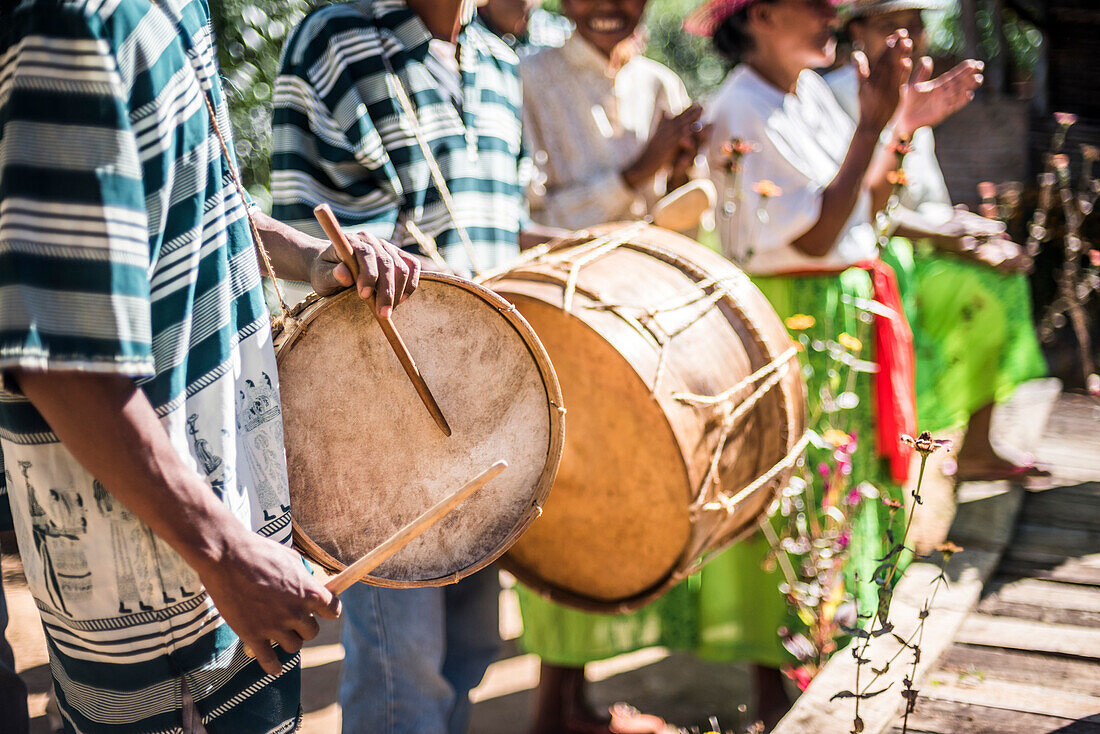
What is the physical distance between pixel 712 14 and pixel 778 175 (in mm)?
656

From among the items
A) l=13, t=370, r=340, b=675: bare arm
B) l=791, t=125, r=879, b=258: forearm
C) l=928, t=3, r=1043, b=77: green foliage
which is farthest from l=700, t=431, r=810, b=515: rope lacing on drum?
l=928, t=3, r=1043, b=77: green foliage

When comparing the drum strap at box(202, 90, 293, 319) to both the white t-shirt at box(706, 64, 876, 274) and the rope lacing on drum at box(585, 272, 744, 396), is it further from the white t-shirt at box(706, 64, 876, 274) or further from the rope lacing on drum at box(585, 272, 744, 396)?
the white t-shirt at box(706, 64, 876, 274)

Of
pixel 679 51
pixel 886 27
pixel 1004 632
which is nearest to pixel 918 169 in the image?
pixel 886 27

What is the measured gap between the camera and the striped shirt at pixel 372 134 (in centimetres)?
192

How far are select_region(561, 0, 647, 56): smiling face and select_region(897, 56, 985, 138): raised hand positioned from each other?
3.23 feet

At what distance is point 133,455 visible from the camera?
0.96 meters

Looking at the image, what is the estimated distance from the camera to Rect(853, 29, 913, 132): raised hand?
251 centimetres

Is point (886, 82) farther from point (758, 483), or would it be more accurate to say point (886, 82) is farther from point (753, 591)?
point (753, 591)

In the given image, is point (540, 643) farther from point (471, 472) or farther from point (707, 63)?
point (707, 63)

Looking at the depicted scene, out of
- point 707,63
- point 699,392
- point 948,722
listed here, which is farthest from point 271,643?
point 707,63

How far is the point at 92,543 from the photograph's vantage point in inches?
41.7

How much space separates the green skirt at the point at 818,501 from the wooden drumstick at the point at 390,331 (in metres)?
1.59

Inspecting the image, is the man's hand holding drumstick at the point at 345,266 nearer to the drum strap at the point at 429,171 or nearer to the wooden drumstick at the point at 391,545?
the wooden drumstick at the point at 391,545

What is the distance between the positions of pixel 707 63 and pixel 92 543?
54.1 ft
